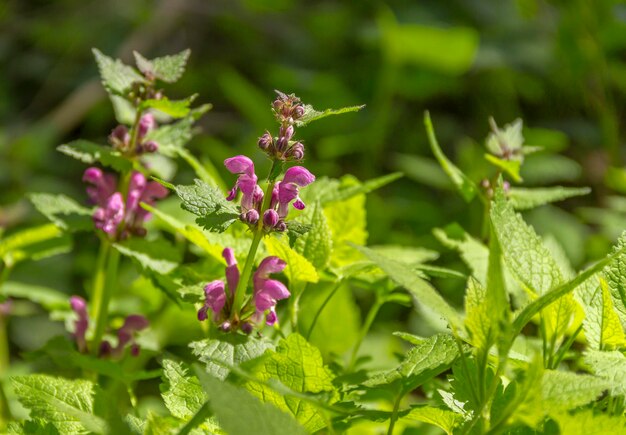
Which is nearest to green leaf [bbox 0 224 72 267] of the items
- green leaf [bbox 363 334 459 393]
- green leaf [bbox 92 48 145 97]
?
green leaf [bbox 92 48 145 97]

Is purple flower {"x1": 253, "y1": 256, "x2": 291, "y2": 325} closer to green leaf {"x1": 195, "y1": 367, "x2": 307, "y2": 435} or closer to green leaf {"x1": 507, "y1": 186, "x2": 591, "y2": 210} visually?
green leaf {"x1": 195, "y1": 367, "x2": 307, "y2": 435}

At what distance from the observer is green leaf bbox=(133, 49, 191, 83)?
880 millimetres

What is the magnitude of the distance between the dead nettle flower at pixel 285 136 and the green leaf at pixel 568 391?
1.01 ft

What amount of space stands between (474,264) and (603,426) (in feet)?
1.17

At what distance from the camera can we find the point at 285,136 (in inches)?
27.5

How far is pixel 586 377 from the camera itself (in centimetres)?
56

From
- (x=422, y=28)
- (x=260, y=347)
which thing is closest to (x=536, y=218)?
(x=422, y=28)

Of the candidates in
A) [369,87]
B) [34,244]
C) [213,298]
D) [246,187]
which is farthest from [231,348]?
[369,87]

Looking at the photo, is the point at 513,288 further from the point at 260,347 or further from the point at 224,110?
the point at 224,110

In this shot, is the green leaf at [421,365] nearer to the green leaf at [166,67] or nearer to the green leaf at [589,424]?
the green leaf at [589,424]

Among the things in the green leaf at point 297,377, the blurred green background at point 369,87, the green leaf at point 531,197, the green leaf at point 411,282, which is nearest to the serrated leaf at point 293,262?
the green leaf at point 297,377

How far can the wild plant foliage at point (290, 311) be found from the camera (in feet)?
1.86

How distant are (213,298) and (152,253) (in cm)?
18

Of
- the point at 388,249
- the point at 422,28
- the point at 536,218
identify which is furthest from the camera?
the point at 422,28
